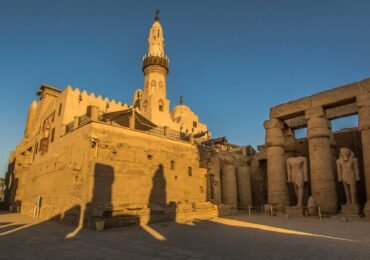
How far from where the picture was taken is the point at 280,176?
17609 mm

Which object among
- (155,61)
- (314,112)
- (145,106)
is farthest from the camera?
(155,61)

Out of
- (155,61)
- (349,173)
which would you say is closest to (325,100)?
(349,173)

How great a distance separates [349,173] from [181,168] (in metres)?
10.5

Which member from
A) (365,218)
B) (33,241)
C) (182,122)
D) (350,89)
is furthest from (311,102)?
(182,122)

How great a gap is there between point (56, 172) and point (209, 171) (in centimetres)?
1138

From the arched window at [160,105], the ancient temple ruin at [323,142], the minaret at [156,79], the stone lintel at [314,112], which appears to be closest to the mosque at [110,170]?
the ancient temple ruin at [323,142]

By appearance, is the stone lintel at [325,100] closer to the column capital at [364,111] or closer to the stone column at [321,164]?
the column capital at [364,111]

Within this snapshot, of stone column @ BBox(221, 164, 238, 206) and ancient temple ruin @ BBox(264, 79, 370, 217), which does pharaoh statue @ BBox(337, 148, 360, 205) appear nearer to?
ancient temple ruin @ BBox(264, 79, 370, 217)

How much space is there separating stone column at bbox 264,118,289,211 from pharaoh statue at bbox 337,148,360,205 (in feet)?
12.5

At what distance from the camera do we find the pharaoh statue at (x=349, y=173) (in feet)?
46.2

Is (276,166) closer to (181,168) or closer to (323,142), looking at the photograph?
(323,142)

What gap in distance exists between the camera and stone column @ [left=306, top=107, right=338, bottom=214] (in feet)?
49.8

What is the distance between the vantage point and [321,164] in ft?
51.3

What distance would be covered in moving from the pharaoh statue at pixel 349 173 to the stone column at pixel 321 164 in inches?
38.3
